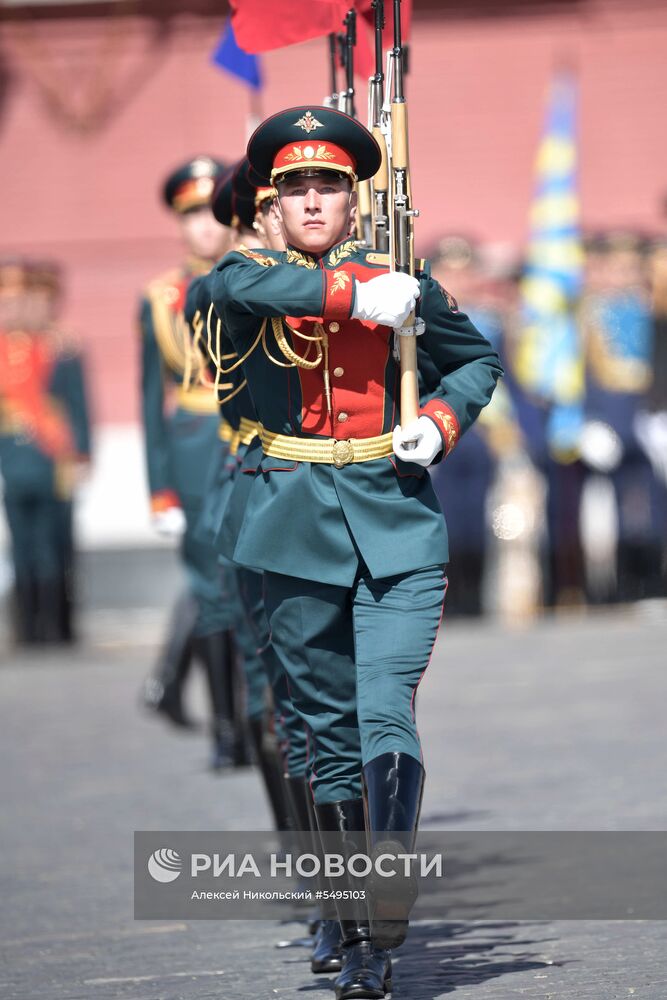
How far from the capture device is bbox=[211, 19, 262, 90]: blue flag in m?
8.12

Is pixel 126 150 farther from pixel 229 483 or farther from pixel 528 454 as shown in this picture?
pixel 229 483

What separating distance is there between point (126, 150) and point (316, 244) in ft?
46.3

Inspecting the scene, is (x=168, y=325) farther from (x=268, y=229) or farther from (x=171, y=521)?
(x=268, y=229)

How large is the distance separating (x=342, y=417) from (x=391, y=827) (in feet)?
3.09

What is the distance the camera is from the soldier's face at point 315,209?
16.6ft

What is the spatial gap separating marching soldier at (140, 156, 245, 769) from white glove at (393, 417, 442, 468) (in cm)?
285

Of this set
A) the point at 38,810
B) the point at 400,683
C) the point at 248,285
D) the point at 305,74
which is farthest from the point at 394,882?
the point at 305,74

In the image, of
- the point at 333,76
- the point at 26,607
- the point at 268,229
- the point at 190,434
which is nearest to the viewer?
the point at 268,229

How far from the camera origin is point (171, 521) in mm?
8172

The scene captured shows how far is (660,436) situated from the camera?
13680 millimetres

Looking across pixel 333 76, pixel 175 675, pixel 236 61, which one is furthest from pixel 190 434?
pixel 333 76

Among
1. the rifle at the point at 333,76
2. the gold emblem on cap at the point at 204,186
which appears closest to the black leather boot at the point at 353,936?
the rifle at the point at 333,76

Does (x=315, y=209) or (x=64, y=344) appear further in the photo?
(x=64, y=344)

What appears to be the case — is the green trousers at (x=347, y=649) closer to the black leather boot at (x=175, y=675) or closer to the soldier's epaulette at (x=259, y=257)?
the soldier's epaulette at (x=259, y=257)
